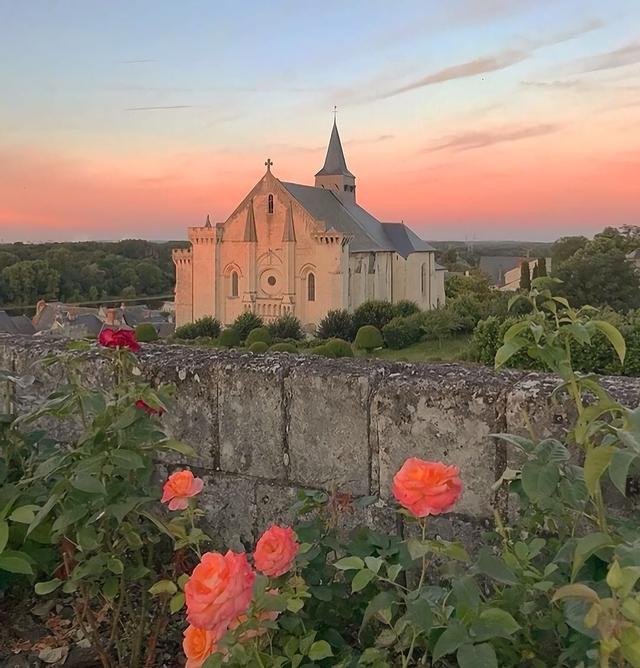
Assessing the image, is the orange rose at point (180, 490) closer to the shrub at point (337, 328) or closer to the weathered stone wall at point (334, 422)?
the weathered stone wall at point (334, 422)

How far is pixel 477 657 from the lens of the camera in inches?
41.2

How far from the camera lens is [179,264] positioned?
42469 mm

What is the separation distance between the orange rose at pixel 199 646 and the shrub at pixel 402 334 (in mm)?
26433

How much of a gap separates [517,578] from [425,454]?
774mm

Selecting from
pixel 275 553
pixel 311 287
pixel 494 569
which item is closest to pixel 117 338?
pixel 275 553

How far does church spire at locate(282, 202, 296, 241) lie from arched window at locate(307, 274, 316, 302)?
252cm

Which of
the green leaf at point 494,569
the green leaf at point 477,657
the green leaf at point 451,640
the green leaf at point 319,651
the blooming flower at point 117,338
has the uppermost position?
the blooming flower at point 117,338

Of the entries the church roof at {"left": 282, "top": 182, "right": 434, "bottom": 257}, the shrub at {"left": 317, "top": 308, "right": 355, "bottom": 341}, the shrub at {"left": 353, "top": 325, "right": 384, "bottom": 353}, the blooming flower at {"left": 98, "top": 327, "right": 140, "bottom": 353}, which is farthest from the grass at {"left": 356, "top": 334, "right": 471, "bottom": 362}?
the blooming flower at {"left": 98, "top": 327, "right": 140, "bottom": 353}

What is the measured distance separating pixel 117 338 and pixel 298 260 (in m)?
37.9

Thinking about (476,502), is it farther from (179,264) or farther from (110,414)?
(179,264)

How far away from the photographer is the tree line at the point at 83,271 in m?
69.8

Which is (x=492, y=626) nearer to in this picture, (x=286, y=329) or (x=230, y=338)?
(x=230, y=338)

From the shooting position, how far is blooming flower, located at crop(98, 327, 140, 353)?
1.86 m

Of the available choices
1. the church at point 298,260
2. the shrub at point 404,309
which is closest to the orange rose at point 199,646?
the shrub at point 404,309
